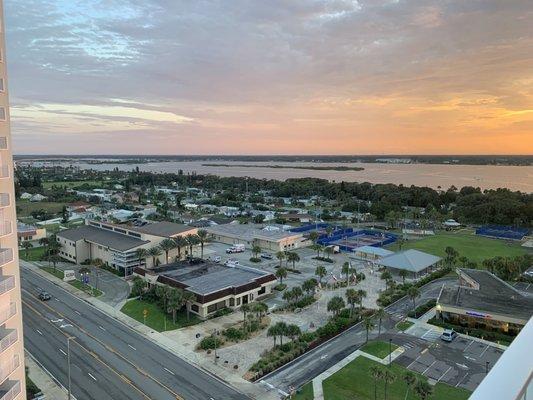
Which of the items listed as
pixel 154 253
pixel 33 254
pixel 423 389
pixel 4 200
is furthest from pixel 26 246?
pixel 423 389

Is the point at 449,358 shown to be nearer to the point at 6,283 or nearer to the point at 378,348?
the point at 378,348

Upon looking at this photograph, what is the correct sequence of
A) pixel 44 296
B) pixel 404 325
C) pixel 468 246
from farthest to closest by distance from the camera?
1. pixel 468 246
2. pixel 44 296
3. pixel 404 325

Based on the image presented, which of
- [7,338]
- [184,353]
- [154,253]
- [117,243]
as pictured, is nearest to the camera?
[7,338]

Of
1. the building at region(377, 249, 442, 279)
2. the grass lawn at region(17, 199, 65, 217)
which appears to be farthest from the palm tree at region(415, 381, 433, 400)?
the grass lawn at region(17, 199, 65, 217)

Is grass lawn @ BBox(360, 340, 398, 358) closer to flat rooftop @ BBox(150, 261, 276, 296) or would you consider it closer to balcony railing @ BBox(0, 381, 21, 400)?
flat rooftop @ BBox(150, 261, 276, 296)

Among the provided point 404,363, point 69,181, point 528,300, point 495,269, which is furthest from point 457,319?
point 69,181

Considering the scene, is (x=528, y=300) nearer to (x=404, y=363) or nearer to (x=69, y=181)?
(x=404, y=363)

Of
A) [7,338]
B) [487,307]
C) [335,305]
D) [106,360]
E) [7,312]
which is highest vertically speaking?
[7,312]
